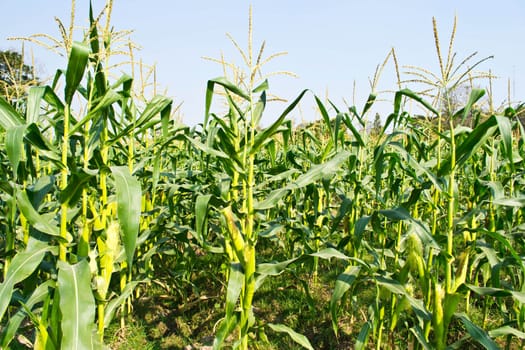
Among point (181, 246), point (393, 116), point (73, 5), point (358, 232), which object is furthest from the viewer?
point (181, 246)

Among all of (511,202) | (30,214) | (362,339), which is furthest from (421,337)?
(30,214)

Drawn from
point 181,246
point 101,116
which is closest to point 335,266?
point 181,246

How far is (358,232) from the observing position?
2.33 m

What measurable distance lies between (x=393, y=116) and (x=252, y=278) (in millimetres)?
1393

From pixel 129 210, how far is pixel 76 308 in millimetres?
455

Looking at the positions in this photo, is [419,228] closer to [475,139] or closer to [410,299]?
[410,299]

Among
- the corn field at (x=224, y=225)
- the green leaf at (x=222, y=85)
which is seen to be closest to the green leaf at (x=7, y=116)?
the corn field at (x=224, y=225)

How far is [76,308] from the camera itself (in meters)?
1.56

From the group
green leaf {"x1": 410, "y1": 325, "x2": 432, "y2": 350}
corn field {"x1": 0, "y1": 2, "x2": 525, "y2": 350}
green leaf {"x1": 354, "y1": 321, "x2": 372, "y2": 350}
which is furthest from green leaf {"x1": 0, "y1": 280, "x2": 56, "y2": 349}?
green leaf {"x1": 410, "y1": 325, "x2": 432, "y2": 350}

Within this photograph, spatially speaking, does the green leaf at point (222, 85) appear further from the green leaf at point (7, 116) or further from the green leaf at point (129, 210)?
the green leaf at point (7, 116)

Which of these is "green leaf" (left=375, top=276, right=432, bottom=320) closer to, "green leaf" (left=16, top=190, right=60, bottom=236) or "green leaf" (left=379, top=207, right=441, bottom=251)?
"green leaf" (left=379, top=207, right=441, bottom=251)

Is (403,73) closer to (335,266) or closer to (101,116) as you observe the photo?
(101,116)

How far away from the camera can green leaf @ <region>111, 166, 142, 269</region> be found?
154 centimetres

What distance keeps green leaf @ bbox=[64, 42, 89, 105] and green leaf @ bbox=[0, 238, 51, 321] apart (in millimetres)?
760
